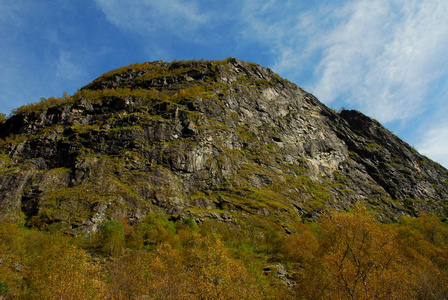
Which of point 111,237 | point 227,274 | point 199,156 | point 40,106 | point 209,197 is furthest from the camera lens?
point 40,106

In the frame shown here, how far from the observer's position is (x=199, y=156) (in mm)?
83625

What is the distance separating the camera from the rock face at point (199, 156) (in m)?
64.2

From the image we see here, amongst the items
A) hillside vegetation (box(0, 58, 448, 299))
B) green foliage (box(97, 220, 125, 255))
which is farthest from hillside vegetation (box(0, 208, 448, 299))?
green foliage (box(97, 220, 125, 255))

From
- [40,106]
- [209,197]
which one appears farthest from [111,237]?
[40,106]

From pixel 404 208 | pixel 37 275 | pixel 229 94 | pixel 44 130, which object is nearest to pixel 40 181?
pixel 44 130

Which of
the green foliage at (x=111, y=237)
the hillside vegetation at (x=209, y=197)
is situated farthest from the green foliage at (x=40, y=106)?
the green foliage at (x=111, y=237)

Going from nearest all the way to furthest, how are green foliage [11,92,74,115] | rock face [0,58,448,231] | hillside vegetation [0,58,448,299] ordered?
hillside vegetation [0,58,448,299]
rock face [0,58,448,231]
green foliage [11,92,74,115]

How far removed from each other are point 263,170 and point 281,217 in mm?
24834

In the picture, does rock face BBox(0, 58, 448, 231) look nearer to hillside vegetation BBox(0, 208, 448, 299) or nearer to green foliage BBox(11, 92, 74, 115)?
green foliage BBox(11, 92, 74, 115)

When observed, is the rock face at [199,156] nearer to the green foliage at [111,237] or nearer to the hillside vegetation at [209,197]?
the hillside vegetation at [209,197]

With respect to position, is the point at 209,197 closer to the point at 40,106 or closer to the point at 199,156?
the point at 199,156

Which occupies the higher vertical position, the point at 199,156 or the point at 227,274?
the point at 199,156

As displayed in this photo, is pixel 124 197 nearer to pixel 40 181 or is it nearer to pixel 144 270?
pixel 40 181

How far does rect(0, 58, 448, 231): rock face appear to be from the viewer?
64.2 m
